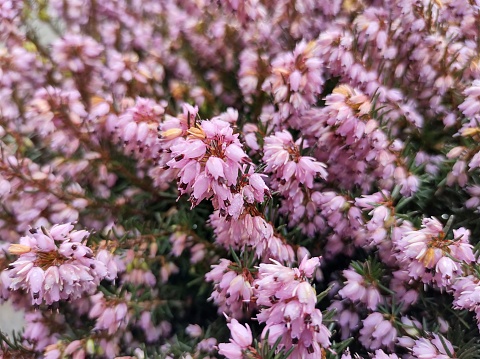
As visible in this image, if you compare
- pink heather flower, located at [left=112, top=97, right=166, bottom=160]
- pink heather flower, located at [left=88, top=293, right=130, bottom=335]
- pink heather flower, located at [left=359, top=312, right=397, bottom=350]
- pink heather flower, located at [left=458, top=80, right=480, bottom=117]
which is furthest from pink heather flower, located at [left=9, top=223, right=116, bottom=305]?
pink heather flower, located at [left=458, top=80, right=480, bottom=117]

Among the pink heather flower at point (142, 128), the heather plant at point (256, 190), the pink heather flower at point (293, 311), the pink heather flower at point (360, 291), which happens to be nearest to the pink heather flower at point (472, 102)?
the heather plant at point (256, 190)

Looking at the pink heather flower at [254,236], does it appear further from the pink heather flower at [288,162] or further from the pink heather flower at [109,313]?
the pink heather flower at [109,313]

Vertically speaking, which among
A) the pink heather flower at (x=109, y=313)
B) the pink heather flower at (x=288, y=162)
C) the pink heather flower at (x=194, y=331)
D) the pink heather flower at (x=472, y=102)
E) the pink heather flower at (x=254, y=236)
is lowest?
the pink heather flower at (x=194, y=331)

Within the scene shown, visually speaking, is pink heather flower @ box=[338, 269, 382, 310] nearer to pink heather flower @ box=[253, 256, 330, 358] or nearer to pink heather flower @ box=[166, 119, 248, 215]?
pink heather flower @ box=[253, 256, 330, 358]

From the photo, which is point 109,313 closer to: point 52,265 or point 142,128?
point 52,265

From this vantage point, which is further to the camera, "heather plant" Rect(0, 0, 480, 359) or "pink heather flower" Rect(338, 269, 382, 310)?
"pink heather flower" Rect(338, 269, 382, 310)

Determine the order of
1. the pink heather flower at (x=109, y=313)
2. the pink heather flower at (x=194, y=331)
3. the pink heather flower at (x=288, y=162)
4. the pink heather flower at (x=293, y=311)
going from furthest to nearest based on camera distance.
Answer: the pink heather flower at (x=194, y=331) < the pink heather flower at (x=109, y=313) < the pink heather flower at (x=288, y=162) < the pink heather flower at (x=293, y=311)

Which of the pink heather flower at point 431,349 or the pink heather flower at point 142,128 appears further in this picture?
the pink heather flower at point 142,128

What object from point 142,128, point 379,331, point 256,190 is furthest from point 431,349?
point 142,128
